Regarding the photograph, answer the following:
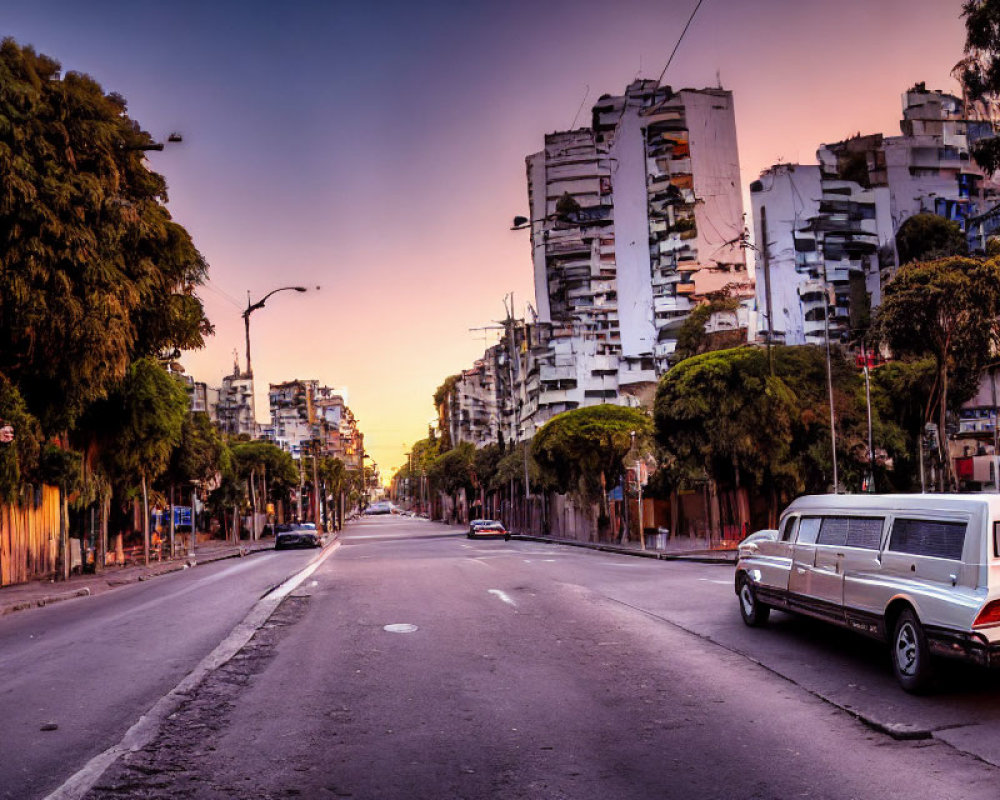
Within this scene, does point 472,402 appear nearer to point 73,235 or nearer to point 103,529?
point 103,529

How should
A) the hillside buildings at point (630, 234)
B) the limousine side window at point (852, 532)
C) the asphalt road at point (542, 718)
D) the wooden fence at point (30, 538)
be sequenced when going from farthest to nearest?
the hillside buildings at point (630, 234) → the wooden fence at point (30, 538) → the limousine side window at point (852, 532) → the asphalt road at point (542, 718)

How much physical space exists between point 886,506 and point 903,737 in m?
3.00

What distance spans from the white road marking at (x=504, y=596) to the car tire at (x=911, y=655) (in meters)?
7.50

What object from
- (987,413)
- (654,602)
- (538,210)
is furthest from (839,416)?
(538,210)

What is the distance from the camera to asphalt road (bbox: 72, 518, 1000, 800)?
5.55 metres

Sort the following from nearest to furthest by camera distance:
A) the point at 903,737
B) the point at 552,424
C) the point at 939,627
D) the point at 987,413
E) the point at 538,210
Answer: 1. the point at 903,737
2. the point at 939,627
3. the point at 987,413
4. the point at 552,424
5. the point at 538,210

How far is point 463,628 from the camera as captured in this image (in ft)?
40.3

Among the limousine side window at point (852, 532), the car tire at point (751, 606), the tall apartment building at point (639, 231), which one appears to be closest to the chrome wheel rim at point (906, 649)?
the limousine side window at point (852, 532)

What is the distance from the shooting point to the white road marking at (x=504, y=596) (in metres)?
15.2

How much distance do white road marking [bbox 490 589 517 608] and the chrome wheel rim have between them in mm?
7531

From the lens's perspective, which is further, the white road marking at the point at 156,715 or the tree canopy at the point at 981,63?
the tree canopy at the point at 981,63

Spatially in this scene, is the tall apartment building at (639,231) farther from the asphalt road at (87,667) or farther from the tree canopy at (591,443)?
the asphalt road at (87,667)

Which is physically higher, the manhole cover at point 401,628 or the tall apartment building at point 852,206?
the tall apartment building at point 852,206

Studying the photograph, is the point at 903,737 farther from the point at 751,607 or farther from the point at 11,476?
the point at 11,476
